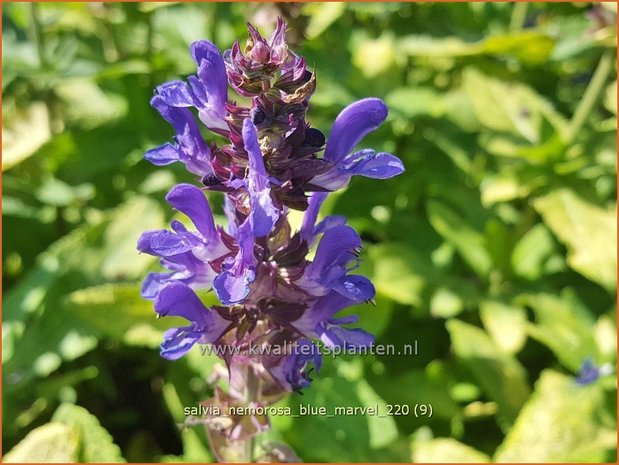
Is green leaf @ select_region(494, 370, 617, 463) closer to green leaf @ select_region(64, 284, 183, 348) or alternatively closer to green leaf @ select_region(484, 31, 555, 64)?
green leaf @ select_region(64, 284, 183, 348)

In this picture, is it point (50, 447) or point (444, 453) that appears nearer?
point (50, 447)

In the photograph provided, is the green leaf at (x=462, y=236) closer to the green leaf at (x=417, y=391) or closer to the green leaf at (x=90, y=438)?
the green leaf at (x=417, y=391)

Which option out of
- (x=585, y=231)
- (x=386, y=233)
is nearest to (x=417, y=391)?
(x=386, y=233)

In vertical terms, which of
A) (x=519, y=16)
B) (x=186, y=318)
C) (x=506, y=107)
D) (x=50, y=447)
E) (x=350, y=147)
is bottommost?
(x=50, y=447)

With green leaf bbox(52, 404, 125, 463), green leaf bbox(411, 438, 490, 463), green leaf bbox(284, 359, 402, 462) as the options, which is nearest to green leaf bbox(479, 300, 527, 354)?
green leaf bbox(411, 438, 490, 463)

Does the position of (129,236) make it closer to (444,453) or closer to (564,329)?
(444,453)
